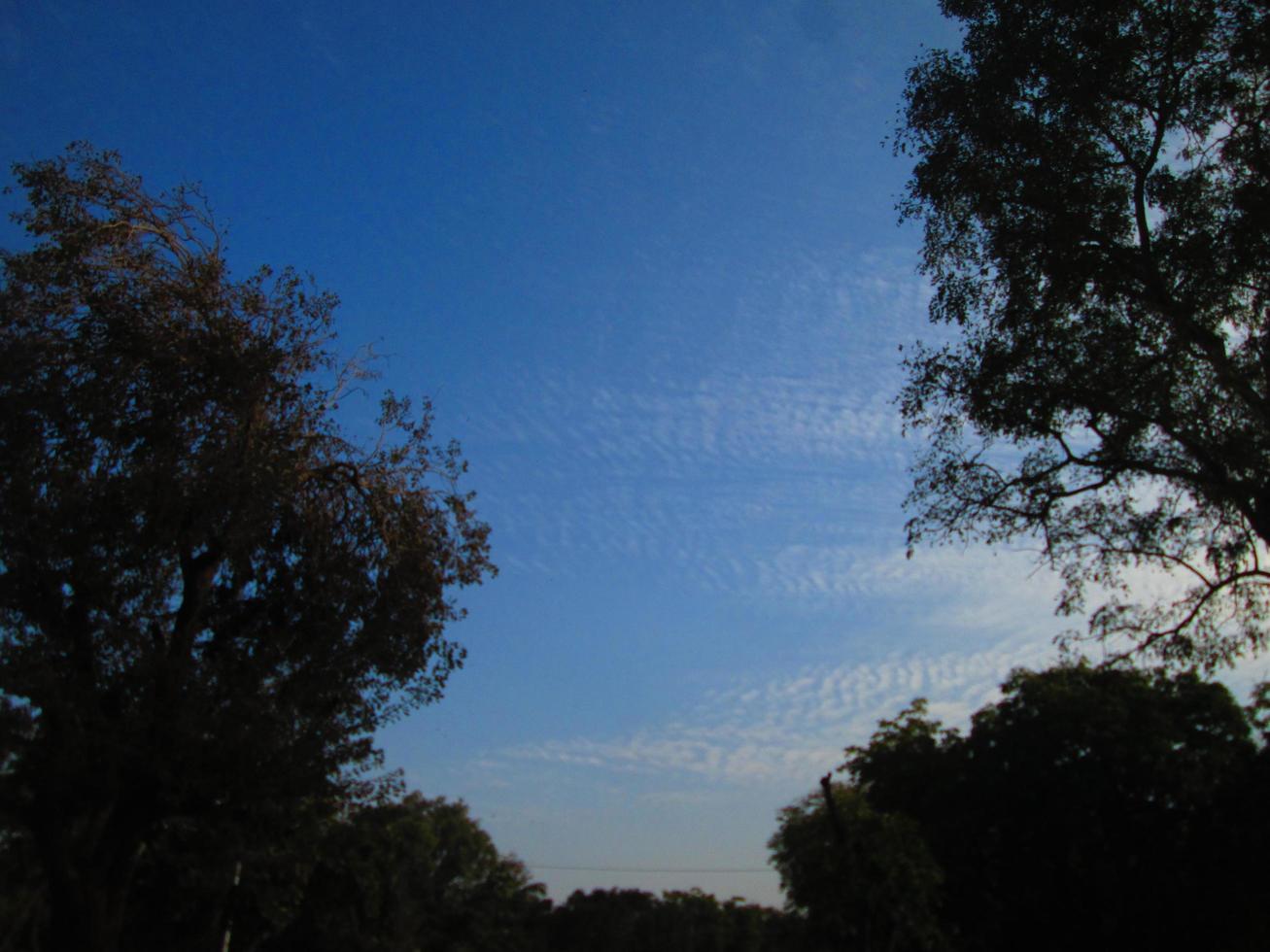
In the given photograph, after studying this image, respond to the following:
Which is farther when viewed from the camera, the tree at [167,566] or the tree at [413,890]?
the tree at [413,890]

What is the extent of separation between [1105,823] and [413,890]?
4059 centimetres

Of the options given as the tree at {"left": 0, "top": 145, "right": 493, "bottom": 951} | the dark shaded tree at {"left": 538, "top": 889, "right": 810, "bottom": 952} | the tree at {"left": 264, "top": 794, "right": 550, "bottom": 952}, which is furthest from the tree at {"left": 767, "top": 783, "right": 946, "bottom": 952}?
the dark shaded tree at {"left": 538, "top": 889, "right": 810, "bottom": 952}

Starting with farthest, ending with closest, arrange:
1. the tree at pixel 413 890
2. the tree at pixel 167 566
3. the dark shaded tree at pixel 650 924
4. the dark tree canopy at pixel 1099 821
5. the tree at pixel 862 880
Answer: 1. the dark shaded tree at pixel 650 924
2. the tree at pixel 413 890
3. the dark tree canopy at pixel 1099 821
4. the tree at pixel 862 880
5. the tree at pixel 167 566

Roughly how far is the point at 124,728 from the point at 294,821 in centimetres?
402

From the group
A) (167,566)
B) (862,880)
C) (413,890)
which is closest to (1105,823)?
(862,880)

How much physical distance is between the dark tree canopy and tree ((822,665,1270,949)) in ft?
0.12

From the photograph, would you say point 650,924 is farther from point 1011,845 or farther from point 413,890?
point 1011,845

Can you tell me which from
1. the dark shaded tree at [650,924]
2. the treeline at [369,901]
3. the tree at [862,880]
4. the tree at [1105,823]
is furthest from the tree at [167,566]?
the dark shaded tree at [650,924]

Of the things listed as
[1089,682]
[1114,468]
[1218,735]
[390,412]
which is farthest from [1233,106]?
Result: [1218,735]

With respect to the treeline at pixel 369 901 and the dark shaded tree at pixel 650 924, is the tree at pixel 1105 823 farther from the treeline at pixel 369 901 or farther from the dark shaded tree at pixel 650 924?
the dark shaded tree at pixel 650 924

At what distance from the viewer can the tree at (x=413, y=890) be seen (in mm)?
45875

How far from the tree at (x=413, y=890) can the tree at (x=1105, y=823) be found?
22.5m

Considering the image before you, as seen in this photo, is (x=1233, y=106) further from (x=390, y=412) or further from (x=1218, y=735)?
(x=1218, y=735)

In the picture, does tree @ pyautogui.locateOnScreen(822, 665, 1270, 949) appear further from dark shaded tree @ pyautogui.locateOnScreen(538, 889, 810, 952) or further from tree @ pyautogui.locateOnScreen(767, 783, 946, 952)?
dark shaded tree @ pyautogui.locateOnScreen(538, 889, 810, 952)
